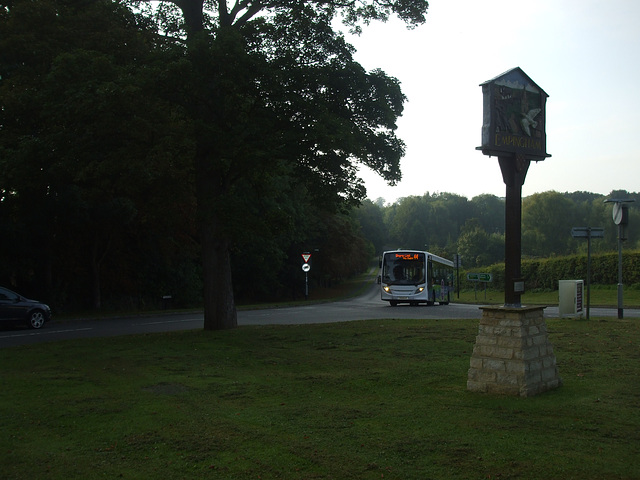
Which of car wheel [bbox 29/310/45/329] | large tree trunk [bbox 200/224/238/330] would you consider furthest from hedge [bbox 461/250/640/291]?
car wheel [bbox 29/310/45/329]

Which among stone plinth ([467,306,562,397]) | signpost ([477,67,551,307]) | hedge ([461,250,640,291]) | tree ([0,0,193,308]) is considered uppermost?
tree ([0,0,193,308])

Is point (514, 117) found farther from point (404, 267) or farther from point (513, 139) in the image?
point (404, 267)

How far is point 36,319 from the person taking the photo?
22297mm

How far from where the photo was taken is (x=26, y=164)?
1631 cm

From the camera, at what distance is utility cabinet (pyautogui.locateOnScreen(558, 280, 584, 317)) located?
65.7 feet

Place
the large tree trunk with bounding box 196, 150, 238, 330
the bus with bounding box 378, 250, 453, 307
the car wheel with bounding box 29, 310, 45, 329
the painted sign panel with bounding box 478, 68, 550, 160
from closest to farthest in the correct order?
the painted sign panel with bounding box 478, 68, 550, 160 → the large tree trunk with bounding box 196, 150, 238, 330 → the car wheel with bounding box 29, 310, 45, 329 → the bus with bounding box 378, 250, 453, 307

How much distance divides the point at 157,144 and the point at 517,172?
9985 millimetres

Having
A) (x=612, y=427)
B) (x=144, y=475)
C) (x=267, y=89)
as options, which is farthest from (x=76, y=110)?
(x=612, y=427)

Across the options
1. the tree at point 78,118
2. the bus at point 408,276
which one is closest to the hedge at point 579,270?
the bus at point 408,276

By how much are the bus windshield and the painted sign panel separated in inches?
1063

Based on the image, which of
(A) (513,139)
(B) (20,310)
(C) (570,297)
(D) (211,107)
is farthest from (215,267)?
(A) (513,139)

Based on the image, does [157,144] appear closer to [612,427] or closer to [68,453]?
[68,453]

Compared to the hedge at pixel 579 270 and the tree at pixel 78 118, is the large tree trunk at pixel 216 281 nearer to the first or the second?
the tree at pixel 78 118

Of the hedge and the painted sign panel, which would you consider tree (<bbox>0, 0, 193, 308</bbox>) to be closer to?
the painted sign panel
